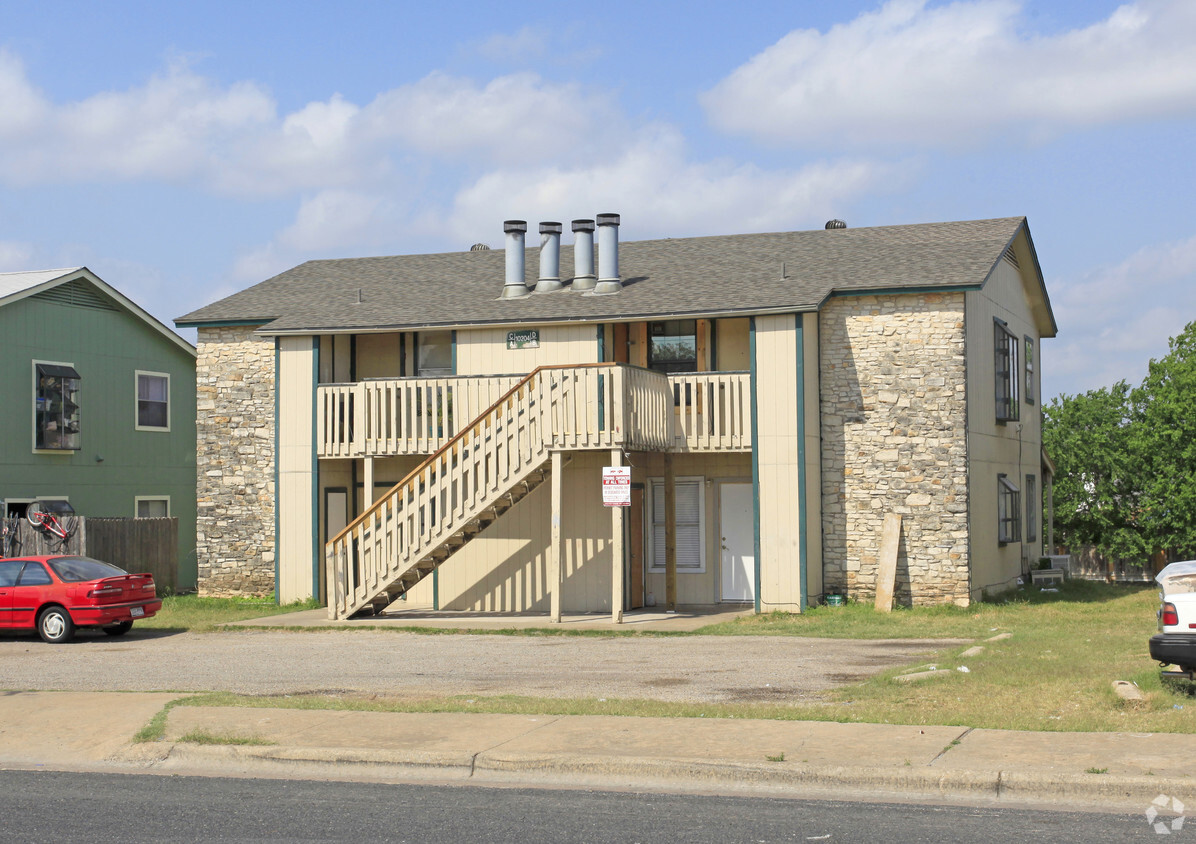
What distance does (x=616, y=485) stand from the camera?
19.8m

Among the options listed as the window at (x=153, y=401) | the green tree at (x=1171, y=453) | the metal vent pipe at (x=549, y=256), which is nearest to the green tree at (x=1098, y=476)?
the green tree at (x=1171, y=453)

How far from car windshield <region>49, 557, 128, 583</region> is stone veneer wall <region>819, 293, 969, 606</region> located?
1158cm

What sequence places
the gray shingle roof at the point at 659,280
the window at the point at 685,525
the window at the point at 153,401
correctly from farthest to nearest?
the window at the point at 153,401, the window at the point at 685,525, the gray shingle roof at the point at 659,280

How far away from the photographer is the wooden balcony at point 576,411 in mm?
20562

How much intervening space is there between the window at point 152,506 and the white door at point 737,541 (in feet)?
50.2

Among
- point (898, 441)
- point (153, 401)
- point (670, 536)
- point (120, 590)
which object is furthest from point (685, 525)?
point (153, 401)

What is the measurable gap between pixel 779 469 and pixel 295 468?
8888 mm

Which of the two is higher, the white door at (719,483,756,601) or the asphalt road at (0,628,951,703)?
the white door at (719,483,756,601)

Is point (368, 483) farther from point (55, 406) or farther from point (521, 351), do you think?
point (55, 406)

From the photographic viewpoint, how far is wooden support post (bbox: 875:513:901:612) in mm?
21672

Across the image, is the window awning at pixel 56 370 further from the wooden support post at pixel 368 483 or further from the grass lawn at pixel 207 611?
the wooden support post at pixel 368 483

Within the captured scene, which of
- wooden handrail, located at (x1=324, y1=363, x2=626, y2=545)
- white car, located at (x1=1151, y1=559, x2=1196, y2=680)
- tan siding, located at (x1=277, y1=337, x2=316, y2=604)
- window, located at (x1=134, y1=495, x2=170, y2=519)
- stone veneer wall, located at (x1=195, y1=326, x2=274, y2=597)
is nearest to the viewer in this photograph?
white car, located at (x1=1151, y1=559, x2=1196, y2=680)

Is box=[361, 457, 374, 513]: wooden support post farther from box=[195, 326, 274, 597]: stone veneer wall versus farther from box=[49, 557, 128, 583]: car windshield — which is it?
box=[49, 557, 128, 583]: car windshield

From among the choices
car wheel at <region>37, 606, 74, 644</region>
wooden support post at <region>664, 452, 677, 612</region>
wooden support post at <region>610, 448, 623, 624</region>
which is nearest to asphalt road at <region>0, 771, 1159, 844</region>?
car wheel at <region>37, 606, 74, 644</region>
